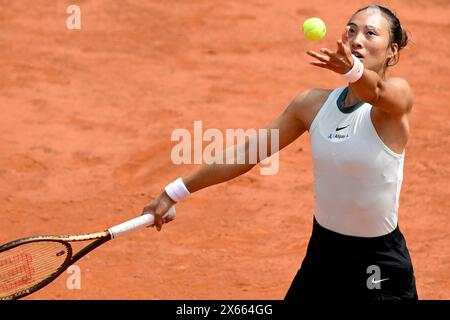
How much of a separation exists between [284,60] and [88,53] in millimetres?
2091

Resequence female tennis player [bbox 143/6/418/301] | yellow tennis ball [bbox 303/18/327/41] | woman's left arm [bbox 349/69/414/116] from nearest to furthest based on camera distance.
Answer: woman's left arm [bbox 349/69/414/116]
female tennis player [bbox 143/6/418/301]
yellow tennis ball [bbox 303/18/327/41]

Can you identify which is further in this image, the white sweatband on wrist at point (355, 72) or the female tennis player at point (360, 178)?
the female tennis player at point (360, 178)

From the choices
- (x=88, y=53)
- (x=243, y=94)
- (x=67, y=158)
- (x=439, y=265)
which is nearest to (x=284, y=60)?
(x=243, y=94)

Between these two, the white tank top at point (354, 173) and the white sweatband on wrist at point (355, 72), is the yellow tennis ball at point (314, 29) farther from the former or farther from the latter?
the white sweatband on wrist at point (355, 72)

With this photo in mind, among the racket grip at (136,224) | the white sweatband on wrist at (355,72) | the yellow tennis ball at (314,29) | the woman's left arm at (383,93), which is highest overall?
the yellow tennis ball at (314,29)

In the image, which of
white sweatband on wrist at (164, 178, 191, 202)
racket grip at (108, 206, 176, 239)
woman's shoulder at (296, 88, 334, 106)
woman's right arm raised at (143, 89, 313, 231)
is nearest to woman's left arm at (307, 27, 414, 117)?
woman's shoulder at (296, 88, 334, 106)

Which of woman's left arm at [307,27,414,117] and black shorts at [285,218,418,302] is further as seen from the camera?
black shorts at [285,218,418,302]

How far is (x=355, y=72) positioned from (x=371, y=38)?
0.48 m

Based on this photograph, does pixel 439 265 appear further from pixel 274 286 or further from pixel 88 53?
pixel 88 53

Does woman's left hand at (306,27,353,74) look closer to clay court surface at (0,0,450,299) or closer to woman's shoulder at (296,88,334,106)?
woman's shoulder at (296,88,334,106)

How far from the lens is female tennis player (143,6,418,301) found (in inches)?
165

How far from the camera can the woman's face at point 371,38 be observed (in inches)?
167

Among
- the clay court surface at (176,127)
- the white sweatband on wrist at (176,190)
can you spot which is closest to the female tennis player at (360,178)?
the white sweatband on wrist at (176,190)

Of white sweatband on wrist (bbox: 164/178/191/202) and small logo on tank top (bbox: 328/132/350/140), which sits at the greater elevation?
small logo on tank top (bbox: 328/132/350/140)
